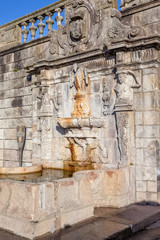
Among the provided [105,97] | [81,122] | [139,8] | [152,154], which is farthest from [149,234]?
[139,8]

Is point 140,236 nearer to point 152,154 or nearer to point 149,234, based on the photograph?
point 149,234

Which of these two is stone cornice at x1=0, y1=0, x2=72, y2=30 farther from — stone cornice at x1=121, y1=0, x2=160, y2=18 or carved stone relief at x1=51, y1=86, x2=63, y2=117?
carved stone relief at x1=51, y1=86, x2=63, y2=117

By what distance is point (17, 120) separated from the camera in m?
10.0

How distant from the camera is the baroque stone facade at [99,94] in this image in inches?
258

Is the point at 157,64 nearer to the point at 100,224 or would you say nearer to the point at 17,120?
the point at 100,224

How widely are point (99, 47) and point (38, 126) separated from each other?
312cm

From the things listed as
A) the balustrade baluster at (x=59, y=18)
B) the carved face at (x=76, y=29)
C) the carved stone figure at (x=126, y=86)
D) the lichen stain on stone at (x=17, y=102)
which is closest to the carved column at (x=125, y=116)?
the carved stone figure at (x=126, y=86)

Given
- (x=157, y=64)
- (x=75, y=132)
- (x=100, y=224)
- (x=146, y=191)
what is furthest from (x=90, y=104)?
(x=100, y=224)

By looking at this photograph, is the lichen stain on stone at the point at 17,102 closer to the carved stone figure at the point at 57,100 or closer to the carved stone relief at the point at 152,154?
the carved stone figure at the point at 57,100

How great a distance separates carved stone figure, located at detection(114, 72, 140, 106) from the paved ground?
244cm

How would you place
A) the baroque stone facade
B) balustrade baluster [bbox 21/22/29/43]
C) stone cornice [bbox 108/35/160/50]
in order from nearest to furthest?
stone cornice [bbox 108/35/160/50] → the baroque stone facade → balustrade baluster [bbox 21/22/29/43]

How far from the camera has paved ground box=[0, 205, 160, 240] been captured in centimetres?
454

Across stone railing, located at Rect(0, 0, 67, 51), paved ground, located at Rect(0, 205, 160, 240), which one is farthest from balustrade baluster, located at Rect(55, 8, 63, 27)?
paved ground, located at Rect(0, 205, 160, 240)

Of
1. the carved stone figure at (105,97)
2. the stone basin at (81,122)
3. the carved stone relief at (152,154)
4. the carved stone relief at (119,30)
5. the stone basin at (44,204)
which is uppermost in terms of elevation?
the carved stone relief at (119,30)
